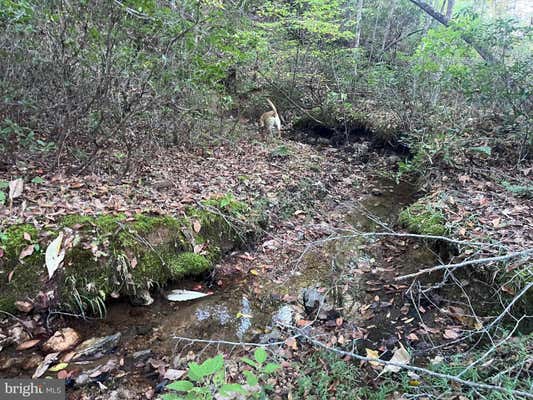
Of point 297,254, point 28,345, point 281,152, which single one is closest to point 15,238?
point 28,345

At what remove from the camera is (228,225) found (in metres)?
4.82

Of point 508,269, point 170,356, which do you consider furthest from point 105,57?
point 508,269

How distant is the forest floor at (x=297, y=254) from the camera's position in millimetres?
2994

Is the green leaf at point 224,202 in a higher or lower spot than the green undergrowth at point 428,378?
higher

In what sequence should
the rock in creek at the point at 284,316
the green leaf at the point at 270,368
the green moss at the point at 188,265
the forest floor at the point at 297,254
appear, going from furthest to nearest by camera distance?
the green moss at the point at 188,265 → the rock in creek at the point at 284,316 → the forest floor at the point at 297,254 → the green leaf at the point at 270,368

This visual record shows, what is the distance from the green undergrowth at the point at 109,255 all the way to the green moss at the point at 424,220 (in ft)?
8.75

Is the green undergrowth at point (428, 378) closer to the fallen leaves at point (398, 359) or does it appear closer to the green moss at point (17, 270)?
the fallen leaves at point (398, 359)

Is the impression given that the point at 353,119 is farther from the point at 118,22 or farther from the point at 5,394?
the point at 5,394

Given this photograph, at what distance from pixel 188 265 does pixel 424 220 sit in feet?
10.9

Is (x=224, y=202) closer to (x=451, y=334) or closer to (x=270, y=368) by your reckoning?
(x=270, y=368)

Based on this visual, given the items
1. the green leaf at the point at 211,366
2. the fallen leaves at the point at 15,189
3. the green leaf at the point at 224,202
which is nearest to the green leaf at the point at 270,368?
the green leaf at the point at 211,366

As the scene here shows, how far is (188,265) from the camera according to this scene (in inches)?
166

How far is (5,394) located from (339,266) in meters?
3.74

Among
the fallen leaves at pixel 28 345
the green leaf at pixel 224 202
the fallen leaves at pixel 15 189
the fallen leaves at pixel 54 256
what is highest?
the fallen leaves at pixel 15 189
